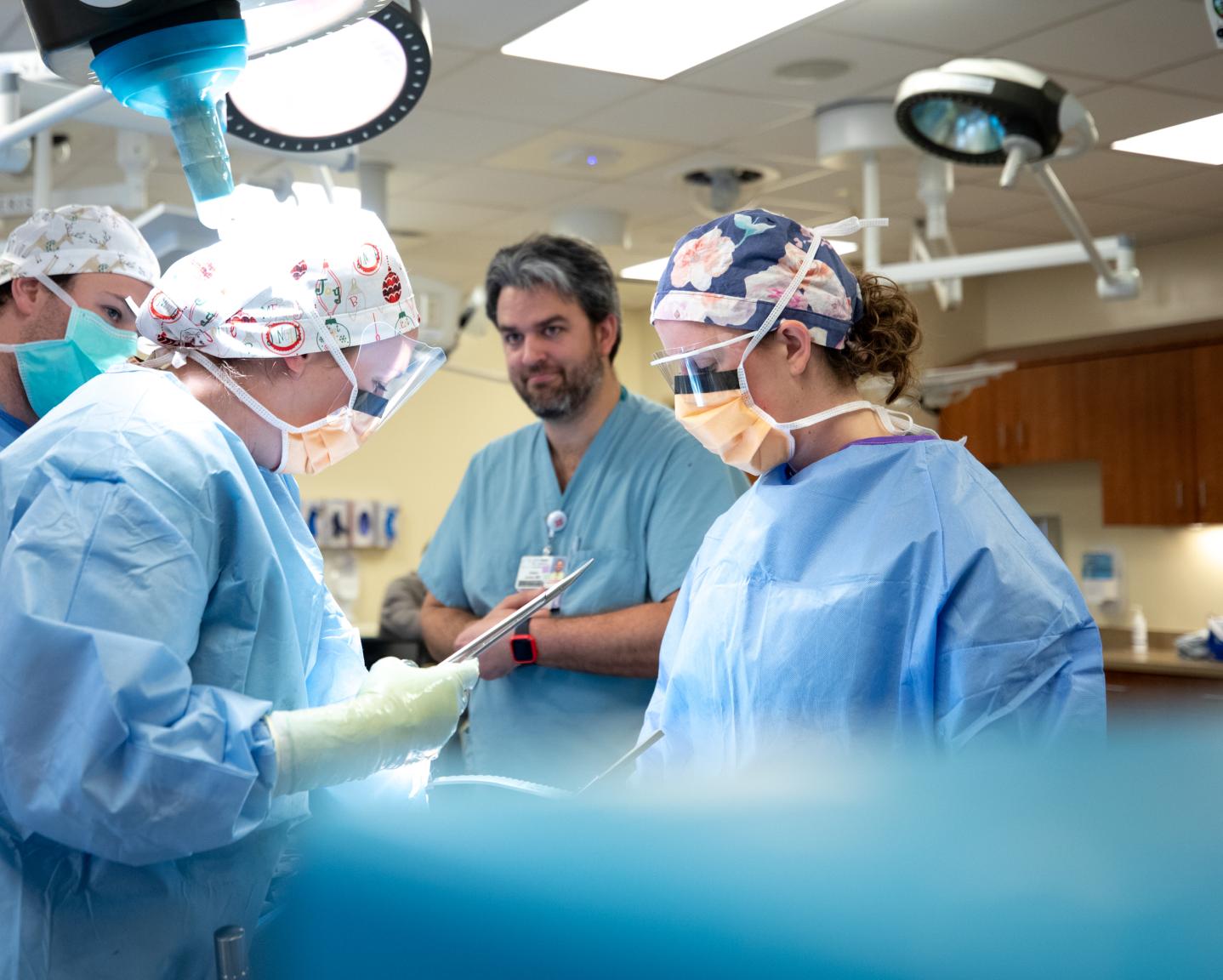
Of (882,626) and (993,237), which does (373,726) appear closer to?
(882,626)


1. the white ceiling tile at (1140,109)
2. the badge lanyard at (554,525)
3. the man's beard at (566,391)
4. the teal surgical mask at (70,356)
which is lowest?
the badge lanyard at (554,525)

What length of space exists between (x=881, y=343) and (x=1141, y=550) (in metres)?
4.93

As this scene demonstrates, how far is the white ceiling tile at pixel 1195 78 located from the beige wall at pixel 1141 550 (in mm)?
2389

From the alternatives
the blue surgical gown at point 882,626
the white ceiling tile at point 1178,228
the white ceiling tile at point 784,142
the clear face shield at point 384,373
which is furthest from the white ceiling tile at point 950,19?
the white ceiling tile at point 1178,228

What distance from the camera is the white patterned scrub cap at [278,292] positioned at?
47.4 inches

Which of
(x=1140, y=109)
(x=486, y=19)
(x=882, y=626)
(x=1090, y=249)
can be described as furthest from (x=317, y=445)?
(x=1140, y=109)

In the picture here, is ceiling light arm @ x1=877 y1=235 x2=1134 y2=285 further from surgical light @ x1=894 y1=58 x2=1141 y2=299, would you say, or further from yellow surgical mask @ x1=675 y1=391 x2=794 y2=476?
yellow surgical mask @ x1=675 y1=391 x2=794 y2=476

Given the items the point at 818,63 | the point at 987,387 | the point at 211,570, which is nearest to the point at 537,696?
the point at 211,570

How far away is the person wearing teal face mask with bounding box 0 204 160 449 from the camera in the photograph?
179 cm

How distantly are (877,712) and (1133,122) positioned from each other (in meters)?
3.34

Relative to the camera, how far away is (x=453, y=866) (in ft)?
2.57

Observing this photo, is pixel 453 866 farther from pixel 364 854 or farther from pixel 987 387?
pixel 987 387

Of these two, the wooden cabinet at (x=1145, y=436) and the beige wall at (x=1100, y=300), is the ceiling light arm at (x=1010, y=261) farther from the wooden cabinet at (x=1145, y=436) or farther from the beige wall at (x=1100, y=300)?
the beige wall at (x=1100, y=300)

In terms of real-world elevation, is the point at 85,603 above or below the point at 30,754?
above
